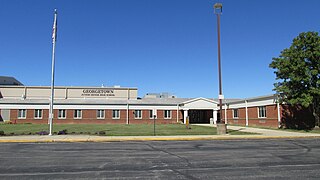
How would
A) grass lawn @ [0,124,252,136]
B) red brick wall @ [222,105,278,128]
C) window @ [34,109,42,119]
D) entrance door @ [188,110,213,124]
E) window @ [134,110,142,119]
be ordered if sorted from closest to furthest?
grass lawn @ [0,124,252,136], red brick wall @ [222,105,278,128], window @ [34,109,42,119], window @ [134,110,142,119], entrance door @ [188,110,213,124]

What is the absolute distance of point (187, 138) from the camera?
64.0 feet

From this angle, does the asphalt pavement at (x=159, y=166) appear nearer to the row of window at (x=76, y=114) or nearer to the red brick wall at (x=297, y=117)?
the red brick wall at (x=297, y=117)

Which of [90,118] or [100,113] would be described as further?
[100,113]

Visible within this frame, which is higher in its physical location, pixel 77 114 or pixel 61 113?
pixel 61 113

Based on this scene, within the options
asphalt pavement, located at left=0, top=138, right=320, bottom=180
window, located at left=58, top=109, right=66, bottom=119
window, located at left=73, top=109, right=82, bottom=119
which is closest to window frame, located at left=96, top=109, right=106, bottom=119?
window, located at left=73, top=109, right=82, bottom=119

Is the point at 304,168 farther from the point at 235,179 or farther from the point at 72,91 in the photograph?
the point at 72,91

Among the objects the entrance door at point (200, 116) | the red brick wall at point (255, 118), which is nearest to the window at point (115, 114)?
the entrance door at point (200, 116)

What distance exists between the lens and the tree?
1020 inches

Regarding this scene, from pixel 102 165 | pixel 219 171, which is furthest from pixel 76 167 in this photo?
pixel 219 171

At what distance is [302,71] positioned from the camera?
26.1 m

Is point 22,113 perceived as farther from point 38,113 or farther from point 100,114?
point 100,114

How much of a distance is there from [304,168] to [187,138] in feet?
35.9

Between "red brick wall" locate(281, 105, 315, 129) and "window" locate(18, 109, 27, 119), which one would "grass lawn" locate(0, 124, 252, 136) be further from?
"window" locate(18, 109, 27, 119)

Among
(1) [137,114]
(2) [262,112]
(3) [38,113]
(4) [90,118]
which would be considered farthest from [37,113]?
(2) [262,112]
